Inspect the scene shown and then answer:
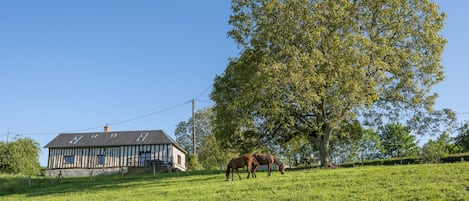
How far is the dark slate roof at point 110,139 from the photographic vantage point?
42.8 metres

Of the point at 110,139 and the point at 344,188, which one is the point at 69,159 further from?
the point at 344,188

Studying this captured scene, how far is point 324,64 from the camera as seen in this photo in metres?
23.3

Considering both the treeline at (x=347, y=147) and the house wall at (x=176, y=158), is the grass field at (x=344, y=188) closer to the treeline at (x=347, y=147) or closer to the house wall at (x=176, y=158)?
the treeline at (x=347, y=147)

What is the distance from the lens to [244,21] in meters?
26.5

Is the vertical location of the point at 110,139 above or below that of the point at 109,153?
above

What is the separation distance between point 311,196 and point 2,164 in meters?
39.2

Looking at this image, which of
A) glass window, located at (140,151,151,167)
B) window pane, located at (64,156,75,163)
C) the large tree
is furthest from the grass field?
window pane, located at (64,156,75,163)

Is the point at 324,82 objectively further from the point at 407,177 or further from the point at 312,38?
the point at 407,177

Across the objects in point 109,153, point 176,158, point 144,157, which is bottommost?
point 176,158

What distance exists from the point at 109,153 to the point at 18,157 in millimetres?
9448

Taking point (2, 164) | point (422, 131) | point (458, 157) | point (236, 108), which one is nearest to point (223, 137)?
point (236, 108)

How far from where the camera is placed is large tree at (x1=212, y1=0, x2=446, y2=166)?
2256 cm

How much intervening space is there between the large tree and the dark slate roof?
1709 centimetres

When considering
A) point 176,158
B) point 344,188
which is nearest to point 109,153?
point 176,158
